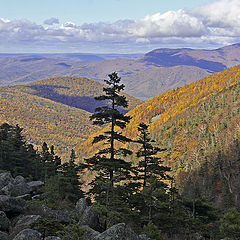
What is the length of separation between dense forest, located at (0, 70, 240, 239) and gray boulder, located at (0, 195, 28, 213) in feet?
9.31

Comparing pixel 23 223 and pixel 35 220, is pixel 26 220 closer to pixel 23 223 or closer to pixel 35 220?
pixel 23 223

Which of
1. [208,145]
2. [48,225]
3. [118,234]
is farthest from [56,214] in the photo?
[208,145]

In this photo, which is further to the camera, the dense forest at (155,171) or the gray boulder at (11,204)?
the dense forest at (155,171)

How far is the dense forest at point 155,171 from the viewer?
1969 cm

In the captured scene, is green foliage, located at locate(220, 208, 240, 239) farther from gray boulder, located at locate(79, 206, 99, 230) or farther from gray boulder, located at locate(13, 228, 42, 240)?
gray boulder, located at locate(13, 228, 42, 240)

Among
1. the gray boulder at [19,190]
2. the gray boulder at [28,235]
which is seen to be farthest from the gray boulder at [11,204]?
the gray boulder at [19,190]

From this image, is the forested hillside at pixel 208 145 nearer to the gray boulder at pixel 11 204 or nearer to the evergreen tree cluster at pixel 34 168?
the evergreen tree cluster at pixel 34 168

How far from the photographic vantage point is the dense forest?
19.7 metres

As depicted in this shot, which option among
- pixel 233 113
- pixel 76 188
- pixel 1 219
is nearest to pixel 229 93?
pixel 233 113

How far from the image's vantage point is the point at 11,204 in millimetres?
17000

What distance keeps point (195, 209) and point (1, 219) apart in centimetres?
1888

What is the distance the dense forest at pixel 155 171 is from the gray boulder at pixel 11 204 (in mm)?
2838

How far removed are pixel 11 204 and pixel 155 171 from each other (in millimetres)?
14008

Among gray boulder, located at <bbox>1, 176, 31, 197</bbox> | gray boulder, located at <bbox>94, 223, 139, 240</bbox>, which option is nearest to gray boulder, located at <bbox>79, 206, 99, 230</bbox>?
gray boulder, located at <bbox>94, 223, 139, 240</bbox>
